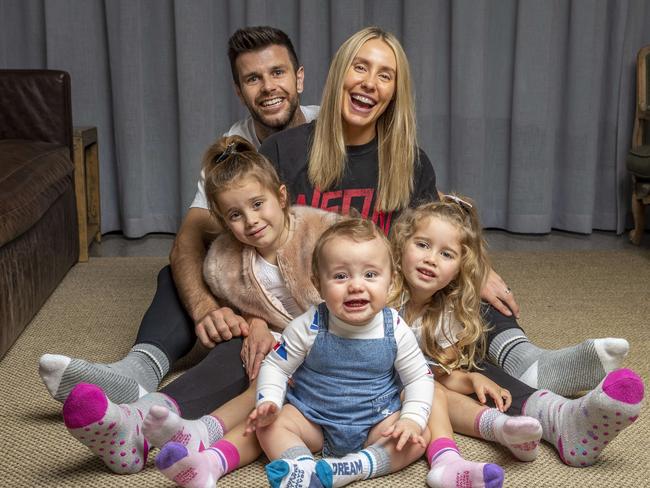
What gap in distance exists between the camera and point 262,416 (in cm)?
129

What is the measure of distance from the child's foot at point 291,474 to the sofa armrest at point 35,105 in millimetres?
1820

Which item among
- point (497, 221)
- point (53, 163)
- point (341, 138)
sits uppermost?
point (341, 138)

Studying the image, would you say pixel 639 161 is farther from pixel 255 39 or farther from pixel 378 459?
pixel 378 459

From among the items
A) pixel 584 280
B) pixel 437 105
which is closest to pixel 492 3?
pixel 437 105

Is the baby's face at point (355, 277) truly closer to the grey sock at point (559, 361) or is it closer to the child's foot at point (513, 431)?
the child's foot at point (513, 431)

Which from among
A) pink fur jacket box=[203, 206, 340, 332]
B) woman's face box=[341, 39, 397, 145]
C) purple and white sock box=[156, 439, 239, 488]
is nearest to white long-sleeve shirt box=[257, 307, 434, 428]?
purple and white sock box=[156, 439, 239, 488]

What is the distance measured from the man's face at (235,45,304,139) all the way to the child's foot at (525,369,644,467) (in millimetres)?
921

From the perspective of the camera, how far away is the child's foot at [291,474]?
1.16 metres

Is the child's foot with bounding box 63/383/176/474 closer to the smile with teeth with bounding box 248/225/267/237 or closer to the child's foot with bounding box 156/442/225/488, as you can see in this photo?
the child's foot with bounding box 156/442/225/488

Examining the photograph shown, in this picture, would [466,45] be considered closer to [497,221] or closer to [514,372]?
[497,221]

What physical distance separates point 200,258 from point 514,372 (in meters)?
0.71

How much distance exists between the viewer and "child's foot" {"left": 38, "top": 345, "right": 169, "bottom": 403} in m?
1.37

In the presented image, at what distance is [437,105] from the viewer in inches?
131

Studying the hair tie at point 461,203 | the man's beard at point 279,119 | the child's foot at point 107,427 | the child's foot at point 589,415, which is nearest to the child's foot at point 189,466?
the child's foot at point 107,427
